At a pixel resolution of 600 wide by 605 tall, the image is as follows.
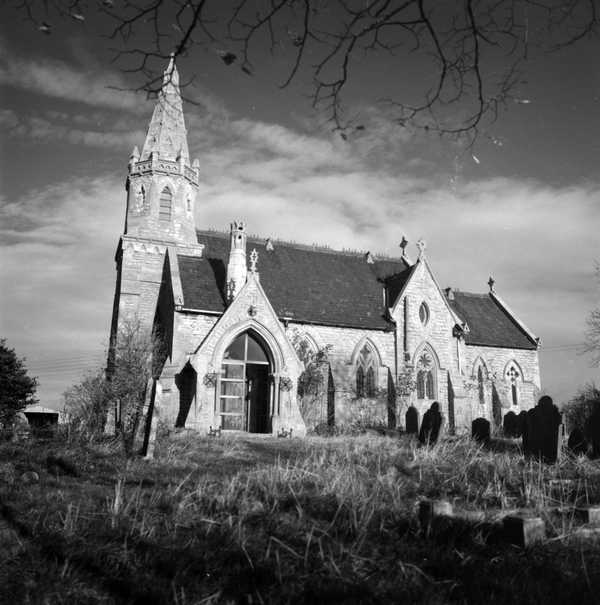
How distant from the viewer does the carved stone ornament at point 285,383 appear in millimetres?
21609

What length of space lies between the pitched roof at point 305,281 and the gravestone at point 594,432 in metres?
13.9

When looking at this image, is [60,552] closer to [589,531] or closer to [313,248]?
[589,531]

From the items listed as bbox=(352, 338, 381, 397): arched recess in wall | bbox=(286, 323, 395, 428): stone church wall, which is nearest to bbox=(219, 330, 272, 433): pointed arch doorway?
bbox=(286, 323, 395, 428): stone church wall

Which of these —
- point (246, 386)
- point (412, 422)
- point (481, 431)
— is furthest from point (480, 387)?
point (481, 431)

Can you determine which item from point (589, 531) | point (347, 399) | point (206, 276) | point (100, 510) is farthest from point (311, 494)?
point (206, 276)

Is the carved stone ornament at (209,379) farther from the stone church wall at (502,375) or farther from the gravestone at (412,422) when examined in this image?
the stone church wall at (502,375)

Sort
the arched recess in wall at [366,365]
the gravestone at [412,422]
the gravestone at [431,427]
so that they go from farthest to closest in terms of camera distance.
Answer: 1. the arched recess in wall at [366,365]
2. the gravestone at [412,422]
3. the gravestone at [431,427]

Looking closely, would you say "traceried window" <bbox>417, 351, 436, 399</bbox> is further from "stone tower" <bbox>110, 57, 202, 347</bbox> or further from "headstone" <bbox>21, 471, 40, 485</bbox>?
"headstone" <bbox>21, 471, 40, 485</bbox>

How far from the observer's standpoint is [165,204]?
106ft

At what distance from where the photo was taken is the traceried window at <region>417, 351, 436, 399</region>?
27016mm

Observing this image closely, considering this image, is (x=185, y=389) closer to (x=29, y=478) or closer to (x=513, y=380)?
(x=29, y=478)

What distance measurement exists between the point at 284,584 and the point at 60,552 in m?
1.90

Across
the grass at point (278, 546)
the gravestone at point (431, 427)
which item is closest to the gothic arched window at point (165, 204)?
the gravestone at point (431, 427)

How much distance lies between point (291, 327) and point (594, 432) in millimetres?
14395
